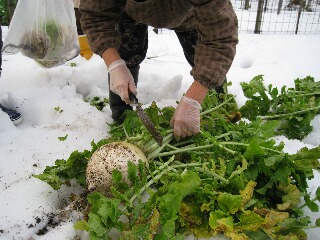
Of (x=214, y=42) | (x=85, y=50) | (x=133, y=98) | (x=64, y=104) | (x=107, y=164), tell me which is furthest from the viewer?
(x=85, y=50)

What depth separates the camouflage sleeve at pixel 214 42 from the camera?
1475 millimetres

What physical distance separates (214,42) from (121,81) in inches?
18.3

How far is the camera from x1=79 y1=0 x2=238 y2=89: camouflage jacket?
1.49 m

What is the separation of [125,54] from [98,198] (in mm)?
1108

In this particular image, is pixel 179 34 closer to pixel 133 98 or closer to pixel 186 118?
pixel 133 98

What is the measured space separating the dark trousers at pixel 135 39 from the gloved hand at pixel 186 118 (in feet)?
2.29

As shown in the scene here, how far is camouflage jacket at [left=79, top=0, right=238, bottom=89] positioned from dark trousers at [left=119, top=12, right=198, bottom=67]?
0.12 m

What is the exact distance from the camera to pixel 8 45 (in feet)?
7.05

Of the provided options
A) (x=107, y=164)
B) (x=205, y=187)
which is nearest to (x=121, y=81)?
(x=107, y=164)

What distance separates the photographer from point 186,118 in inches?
61.3

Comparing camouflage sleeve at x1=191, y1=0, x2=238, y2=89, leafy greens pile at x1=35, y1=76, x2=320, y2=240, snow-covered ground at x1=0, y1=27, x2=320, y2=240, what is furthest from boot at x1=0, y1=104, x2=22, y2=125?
camouflage sleeve at x1=191, y1=0, x2=238, y2=89

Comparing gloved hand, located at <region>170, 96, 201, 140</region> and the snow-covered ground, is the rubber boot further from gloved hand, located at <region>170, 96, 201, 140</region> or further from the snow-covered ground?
gloved hand, located at <region>170, 96, 201, 140</region>

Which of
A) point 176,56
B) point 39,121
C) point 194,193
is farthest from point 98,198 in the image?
point 176,56

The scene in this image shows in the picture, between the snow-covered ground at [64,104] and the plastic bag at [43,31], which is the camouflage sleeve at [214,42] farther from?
the plastic bag at [43,31]
